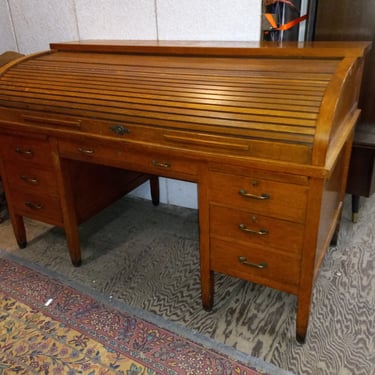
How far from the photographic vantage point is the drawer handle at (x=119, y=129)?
1573 mm

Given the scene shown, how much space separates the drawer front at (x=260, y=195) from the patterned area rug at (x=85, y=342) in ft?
2.06

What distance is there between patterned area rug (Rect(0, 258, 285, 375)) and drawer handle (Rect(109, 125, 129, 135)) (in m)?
0.85

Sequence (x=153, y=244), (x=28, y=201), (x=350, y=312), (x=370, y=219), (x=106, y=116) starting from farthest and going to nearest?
(x=370, y=219) → (x=153, y=244) → (x=28, y=201) → (x=350, y=312) → (x=106, y=116)

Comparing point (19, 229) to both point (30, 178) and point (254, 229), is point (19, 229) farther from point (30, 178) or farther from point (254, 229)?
point (254, 229)

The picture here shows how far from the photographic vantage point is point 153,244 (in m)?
2.39

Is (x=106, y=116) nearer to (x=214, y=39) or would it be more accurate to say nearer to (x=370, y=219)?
(x=214, y=39)

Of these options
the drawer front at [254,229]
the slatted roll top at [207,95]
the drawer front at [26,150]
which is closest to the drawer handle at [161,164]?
the slatted roll top at [207,95]

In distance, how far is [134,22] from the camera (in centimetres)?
241

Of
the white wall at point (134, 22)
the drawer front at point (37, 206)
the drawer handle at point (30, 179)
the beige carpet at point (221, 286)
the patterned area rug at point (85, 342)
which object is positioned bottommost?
the beige carpet at point (221, 286)

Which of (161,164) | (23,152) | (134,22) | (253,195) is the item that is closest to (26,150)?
(23,152)

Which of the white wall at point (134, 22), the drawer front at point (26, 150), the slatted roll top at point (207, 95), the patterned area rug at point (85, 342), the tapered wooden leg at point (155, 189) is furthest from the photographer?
the tapered wooden leg at point (155, 189)

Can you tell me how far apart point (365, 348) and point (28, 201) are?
177 cm

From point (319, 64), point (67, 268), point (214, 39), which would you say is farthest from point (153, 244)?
point (319, 64)

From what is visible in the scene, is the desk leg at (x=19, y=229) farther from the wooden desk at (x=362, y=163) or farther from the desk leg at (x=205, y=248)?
the wooden desk at (x=362, y=163)
